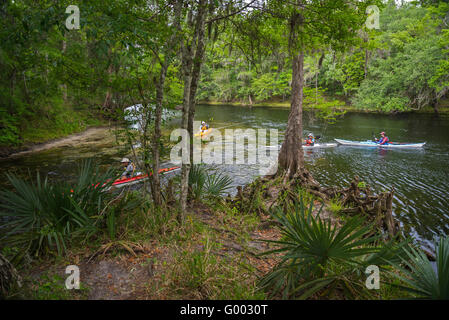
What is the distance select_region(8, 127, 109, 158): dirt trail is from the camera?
52.1 feet

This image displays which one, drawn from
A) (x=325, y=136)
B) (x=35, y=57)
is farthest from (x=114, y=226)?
(x=325, y=136)

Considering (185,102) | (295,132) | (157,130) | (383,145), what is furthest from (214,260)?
(383,145)

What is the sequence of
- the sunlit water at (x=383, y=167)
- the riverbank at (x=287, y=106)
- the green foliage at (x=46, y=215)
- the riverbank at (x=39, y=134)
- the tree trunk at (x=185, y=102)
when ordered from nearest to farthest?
the green foliage at (x=46, y=215)
the tree trunk at (x=185, y=102)
the sunlit water at (x=383, y=167)
the riverbank at (x=39, y=134)
the riverbank at (x=287, y=106)

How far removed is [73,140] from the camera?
19000 mm

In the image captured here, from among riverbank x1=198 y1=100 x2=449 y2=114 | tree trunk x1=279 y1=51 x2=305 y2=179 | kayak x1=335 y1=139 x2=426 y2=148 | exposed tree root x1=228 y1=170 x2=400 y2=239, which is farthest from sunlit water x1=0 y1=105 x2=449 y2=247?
riverbank x1=198 y1=100 x2=449 y2=114

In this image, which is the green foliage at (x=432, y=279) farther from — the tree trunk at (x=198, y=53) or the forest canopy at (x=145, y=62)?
the tree trunk at (x=198, y=53)

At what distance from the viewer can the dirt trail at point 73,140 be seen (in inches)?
625

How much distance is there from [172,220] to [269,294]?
253 centimetres

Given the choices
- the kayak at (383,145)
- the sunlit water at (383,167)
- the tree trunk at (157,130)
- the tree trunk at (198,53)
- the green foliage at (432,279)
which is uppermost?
the tree trunk at (198,53)

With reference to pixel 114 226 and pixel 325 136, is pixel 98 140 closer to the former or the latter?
pixel 114 226

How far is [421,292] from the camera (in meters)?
2.38

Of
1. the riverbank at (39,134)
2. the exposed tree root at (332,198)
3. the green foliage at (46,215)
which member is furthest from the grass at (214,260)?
the riverbank at (39,134)

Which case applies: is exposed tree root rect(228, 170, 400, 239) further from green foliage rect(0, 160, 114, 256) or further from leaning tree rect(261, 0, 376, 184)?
green foliage rect(0, 160, 114, 256)

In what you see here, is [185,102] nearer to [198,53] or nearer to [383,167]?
[198,53]
